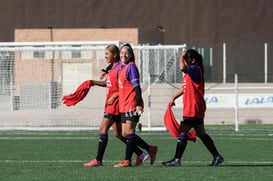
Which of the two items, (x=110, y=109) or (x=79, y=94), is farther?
(x=79, y=94)

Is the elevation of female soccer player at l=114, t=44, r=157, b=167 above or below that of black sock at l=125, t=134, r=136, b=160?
above

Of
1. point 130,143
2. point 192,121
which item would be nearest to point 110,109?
point 130,143

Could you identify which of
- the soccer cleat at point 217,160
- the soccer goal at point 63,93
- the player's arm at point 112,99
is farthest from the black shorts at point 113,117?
the soccer goal at point 63,93

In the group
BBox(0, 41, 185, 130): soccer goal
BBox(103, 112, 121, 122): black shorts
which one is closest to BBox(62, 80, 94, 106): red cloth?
BBox(103, 112, 121, 122): black shorts

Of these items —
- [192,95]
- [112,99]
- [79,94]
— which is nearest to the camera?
[192,95]

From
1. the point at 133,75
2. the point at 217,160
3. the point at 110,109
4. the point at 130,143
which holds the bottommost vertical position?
the point at 217,160

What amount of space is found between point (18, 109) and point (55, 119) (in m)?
1.73

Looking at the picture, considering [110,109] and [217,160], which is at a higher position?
[110,109]

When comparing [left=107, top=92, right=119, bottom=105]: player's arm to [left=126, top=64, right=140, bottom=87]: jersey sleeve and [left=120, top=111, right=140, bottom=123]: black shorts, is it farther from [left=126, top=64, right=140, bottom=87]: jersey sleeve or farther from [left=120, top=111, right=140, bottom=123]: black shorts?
[left=126, top=64, right=140, bottom=87]: jersey sleeve

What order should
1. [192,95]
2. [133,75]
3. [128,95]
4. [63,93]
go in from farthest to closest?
[63,93]
[192,95]
[128,95]
[133,75]

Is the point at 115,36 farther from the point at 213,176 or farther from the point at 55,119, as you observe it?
the point at 213,176

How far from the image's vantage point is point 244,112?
27.8 meters

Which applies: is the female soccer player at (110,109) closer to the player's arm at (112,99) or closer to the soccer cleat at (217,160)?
the player's arm at (112,99)

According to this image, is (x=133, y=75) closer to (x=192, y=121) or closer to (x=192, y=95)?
(x=192, y=95)
